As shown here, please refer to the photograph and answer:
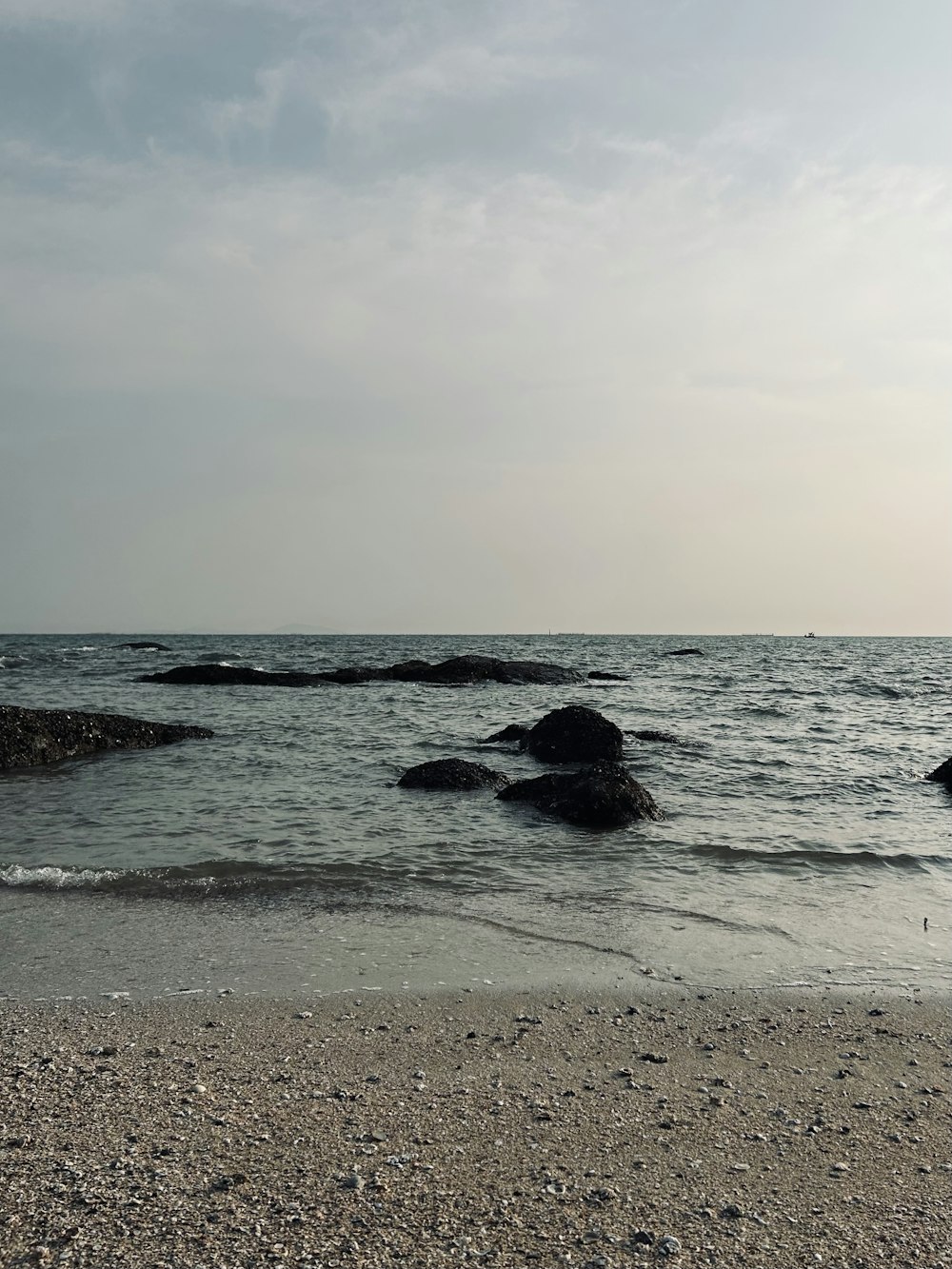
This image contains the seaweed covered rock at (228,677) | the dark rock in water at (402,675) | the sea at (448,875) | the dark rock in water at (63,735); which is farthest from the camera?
the dark rock in water at (402,675)

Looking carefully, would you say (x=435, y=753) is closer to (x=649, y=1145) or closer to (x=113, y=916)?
(x=113, y=916)

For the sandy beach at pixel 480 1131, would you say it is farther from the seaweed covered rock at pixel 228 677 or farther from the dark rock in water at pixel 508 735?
the seaweed covered rock at pixel 228 677

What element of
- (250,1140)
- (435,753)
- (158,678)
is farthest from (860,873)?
(158,678)

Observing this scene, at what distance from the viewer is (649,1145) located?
4.24m

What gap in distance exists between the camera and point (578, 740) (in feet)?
56.7

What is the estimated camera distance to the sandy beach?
348cm

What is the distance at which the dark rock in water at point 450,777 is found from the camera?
13.9 meters

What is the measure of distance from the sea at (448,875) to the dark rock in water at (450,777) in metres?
0.49

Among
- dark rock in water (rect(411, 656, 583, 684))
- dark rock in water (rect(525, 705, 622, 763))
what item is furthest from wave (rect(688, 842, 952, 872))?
dark rock in water (rect(411, 656, 583, 684))

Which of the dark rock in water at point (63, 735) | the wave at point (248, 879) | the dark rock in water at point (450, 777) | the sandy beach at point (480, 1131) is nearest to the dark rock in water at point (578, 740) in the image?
the dark rock in water at point (450, 777)

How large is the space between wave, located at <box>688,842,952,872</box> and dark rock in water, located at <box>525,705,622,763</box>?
21.4 feet

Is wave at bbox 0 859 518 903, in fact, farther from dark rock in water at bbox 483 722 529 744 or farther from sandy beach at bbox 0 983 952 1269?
dark rock in water at bbox 483 722 529 744

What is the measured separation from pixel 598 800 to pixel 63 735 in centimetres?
1075

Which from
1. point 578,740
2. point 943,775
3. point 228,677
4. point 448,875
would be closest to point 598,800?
point 448,875
